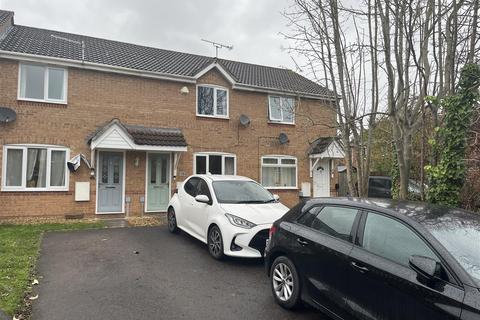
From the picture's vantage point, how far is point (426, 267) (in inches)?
119

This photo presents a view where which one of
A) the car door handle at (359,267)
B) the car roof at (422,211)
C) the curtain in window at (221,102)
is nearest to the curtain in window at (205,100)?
the curtain in window at (221,102)

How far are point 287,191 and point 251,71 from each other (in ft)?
22.1

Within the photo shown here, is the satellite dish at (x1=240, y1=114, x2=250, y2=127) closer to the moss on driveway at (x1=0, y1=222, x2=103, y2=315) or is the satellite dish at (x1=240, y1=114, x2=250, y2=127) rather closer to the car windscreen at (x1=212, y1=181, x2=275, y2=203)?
the car windscreen at (x1=212, y1=181, x2=275, y2=203)

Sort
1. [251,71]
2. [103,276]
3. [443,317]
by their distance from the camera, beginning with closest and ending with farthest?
[443,317] → [103,276] → [251,71]

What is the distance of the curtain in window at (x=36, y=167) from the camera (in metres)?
12.0

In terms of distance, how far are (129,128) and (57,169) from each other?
2694 millimetres

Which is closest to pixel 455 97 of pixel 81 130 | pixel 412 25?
pixel 412 25

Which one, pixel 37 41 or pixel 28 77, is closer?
pixel 28 77

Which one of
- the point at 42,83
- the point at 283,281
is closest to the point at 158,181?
the point at 42,83

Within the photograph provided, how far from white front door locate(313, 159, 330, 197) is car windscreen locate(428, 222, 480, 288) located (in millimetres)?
13492

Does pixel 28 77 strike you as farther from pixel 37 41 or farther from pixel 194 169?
pixel 194 169

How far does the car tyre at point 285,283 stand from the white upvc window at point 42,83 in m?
10.4

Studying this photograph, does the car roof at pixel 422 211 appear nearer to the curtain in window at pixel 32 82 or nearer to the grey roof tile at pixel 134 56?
the grey roof tile at pixel 134 56

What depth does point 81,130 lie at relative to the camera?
41.6ft
